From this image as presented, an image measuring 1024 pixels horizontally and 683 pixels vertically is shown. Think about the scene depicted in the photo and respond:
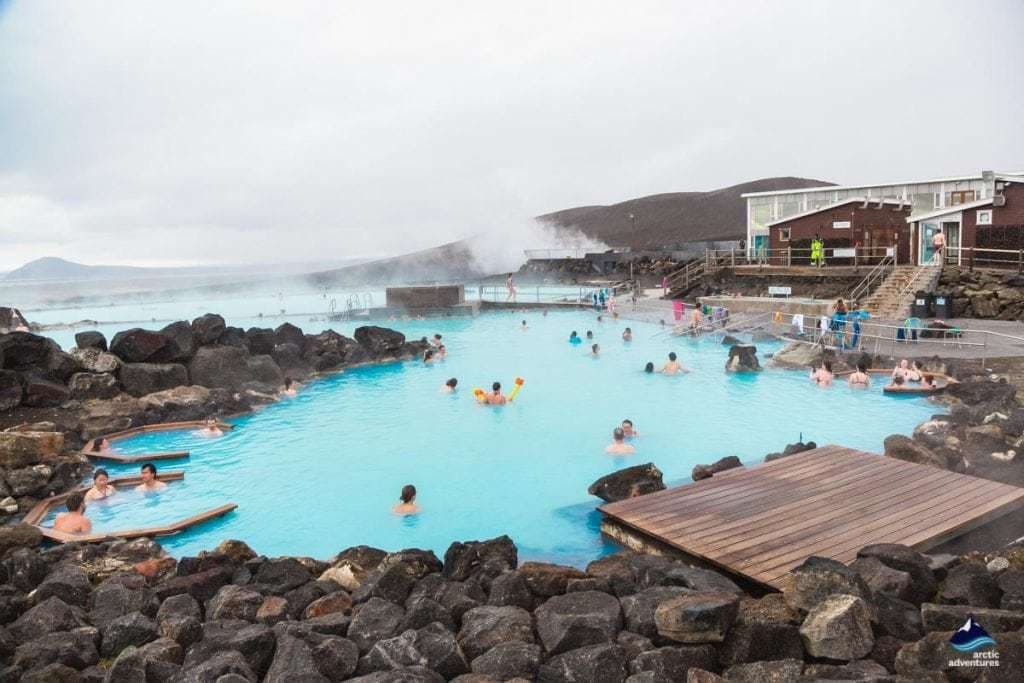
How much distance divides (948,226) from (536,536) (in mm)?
20976

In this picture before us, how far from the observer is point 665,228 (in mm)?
81062

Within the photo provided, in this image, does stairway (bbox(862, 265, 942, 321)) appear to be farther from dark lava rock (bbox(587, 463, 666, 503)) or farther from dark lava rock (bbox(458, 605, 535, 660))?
dark lava rock (bbox(458, 605, 535, 660))

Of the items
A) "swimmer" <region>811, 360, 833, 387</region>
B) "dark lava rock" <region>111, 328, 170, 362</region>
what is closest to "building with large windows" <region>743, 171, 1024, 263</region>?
"swimmer" <region>811, 360, 833, 387</region>

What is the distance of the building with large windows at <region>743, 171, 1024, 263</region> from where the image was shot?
21.1 meters

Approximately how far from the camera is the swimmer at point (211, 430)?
12.7 metres

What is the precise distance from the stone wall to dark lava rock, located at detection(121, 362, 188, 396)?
19.8 meters

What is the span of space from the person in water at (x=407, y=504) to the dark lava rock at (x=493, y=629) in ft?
14.1

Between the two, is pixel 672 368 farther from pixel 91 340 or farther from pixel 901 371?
pixel 91 340

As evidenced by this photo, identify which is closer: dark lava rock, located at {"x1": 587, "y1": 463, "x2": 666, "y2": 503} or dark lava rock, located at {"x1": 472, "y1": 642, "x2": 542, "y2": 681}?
dark lava rock, located at {"x1": 472, "y1": 642, "x2": 542, "y2": 681}

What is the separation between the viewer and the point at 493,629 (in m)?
4.46

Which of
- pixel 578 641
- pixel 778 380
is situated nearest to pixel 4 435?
pixel 578 641

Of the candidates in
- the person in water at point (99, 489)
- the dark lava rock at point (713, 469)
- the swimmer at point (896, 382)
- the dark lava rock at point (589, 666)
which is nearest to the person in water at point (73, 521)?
the person in water at point (99, 489)

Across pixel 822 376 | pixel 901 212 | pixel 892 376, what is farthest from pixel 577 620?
pixel 901 212

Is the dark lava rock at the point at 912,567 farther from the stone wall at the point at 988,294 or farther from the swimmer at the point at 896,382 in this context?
the stone wall at the point at 988,294
